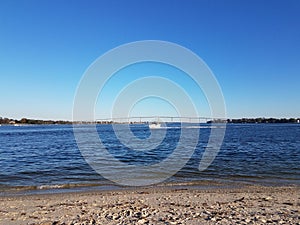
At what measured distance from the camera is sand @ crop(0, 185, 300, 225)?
7.89 metres

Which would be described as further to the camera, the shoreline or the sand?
the shoreline

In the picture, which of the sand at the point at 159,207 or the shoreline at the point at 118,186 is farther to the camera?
the shoreline at the point at 118,186

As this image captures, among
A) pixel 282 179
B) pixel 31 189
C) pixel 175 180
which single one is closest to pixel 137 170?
pixel 175 180

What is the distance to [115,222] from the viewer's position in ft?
25.2

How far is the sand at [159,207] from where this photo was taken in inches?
311

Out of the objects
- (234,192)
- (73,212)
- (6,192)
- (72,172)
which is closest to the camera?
(73,212)

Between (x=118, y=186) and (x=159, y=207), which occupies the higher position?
(x=159, y=207)

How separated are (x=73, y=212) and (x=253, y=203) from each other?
6.55m

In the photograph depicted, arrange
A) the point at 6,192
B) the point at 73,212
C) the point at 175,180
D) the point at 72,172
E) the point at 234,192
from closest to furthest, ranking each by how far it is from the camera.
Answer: the point at 73,212
the point at 234,192
the point at 6,192
the point at 175,180
the point at 72,172

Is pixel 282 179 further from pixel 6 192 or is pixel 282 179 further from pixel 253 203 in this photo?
pixel 6 192

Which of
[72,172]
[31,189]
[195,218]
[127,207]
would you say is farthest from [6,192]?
[195,218]

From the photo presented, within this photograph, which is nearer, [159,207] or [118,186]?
[159,207]

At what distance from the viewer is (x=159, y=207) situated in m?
9.34

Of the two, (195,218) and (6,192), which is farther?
(6,192)
